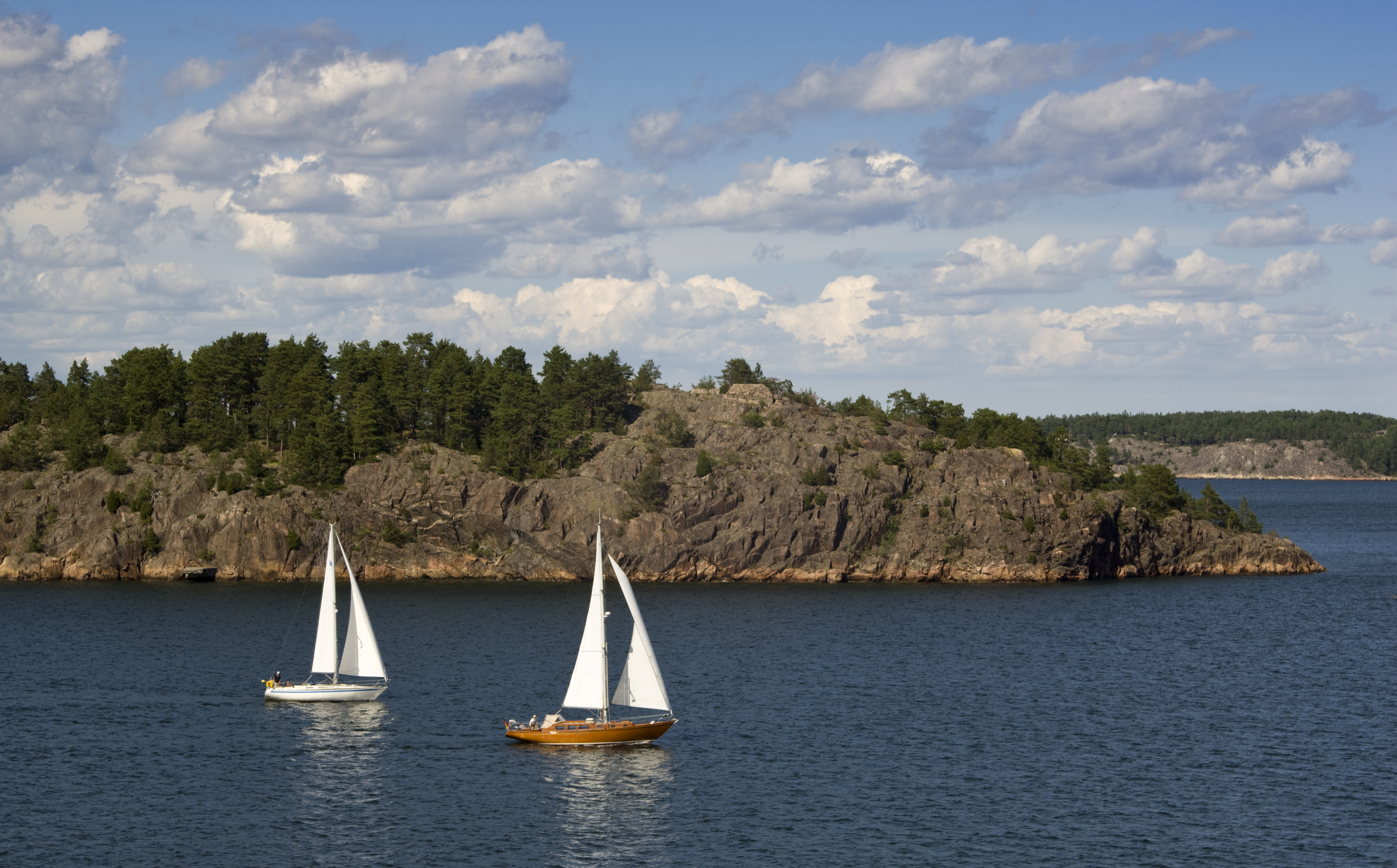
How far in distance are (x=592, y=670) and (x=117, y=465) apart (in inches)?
4350

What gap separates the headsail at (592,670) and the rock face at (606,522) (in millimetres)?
77019

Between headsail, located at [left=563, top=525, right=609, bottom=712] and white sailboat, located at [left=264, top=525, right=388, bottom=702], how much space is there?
1768 cm

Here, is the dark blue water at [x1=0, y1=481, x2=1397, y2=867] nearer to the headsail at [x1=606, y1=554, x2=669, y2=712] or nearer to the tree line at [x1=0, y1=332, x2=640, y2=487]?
the headsail at [x1=606, y1=554, x2=669, y2=712]

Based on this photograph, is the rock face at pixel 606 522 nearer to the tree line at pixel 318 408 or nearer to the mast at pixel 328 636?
the tree line at pixel 318 408

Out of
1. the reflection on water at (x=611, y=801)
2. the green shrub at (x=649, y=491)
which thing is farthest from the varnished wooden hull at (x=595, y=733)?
the green shrub at (x=649, y=491)

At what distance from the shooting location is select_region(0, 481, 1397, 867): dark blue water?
56.0m

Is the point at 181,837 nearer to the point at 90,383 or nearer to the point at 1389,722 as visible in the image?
the point at 1389,722

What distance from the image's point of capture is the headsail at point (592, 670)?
6975 centimetres

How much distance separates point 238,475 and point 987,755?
4501 inches

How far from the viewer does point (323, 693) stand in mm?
83062

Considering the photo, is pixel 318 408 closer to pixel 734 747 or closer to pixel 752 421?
pixel 752 421

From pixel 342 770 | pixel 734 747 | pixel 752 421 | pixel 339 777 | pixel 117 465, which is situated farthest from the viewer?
pixel 752 421

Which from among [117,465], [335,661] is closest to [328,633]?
[335,661]

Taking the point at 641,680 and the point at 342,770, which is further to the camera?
the point at 641,680
